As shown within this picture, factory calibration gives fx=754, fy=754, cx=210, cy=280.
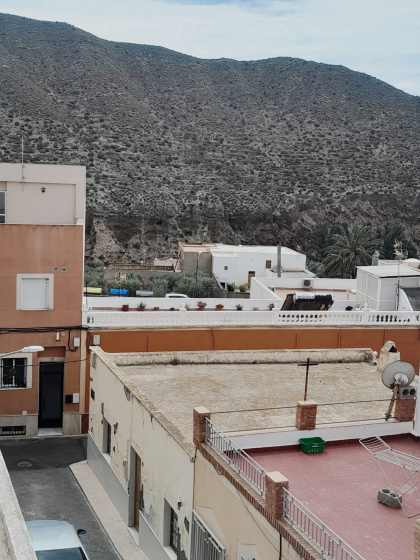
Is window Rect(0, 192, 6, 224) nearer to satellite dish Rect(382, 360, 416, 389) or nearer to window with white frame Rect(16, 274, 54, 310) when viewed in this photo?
window with white frame Rect(16, 274, 54, 310)

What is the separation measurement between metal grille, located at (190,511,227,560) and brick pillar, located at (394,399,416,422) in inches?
152

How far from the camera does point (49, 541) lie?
46.8 feet

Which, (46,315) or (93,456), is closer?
(93,456)

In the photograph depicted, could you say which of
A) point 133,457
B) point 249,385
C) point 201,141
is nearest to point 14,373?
point 133,457

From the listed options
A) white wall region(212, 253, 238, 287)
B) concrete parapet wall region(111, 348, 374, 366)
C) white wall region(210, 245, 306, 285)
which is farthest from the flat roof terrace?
white wall region(212, 253, 238, 287)

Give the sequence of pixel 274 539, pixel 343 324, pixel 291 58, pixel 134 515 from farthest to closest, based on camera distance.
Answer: pixel 291 58 < pixel 343 324 < pixel 134 515 < pixel 274 539

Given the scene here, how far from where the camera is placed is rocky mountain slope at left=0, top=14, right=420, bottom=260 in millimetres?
79250

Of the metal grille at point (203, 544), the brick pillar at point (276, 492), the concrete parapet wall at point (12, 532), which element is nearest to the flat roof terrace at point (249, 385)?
the metal grille at point (203, 544)

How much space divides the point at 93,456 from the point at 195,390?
15.4ft

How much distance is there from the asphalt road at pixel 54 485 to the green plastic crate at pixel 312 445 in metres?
5.81

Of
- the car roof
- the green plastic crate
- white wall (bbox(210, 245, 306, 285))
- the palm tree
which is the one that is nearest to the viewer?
the green plastic crate

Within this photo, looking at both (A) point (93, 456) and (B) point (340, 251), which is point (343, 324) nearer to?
(A) point (93, 456)

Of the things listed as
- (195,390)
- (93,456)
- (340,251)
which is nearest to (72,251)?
(93,456)

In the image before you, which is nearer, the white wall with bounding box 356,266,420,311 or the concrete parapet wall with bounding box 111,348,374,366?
the concrete parapet wall with bounding box 111,348,374,366
